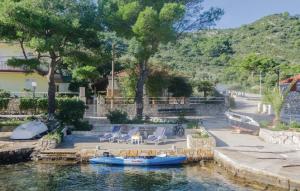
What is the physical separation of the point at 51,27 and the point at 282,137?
15.4 m

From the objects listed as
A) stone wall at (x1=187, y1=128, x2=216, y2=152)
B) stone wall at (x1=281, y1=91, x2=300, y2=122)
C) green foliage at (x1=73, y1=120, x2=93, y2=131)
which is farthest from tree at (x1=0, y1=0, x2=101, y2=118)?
stone wall at (x1=281, y1=91, x2=300, y2=122)

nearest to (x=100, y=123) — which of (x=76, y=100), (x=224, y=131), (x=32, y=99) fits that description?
(x=76, y=100)

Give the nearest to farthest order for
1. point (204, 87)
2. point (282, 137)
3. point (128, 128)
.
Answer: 1. point (282, 137)
2. point (128, 128)
3. point (204, 87)

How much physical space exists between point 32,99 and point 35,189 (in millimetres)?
18649

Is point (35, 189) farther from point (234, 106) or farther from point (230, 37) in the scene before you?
point (230, 37)

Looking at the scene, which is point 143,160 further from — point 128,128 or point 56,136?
point 128,128

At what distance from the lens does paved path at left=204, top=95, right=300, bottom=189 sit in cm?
1944

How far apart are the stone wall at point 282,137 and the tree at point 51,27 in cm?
1267

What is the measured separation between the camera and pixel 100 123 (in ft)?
112

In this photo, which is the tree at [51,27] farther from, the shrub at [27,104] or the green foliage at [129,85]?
the green foliage at [129,85]

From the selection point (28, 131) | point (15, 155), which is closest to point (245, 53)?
point (28, 131)

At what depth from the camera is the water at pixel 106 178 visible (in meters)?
19.5

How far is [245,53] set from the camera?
98125mm

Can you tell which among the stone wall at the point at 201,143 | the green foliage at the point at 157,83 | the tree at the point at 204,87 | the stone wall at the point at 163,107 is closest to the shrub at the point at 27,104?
the stone wall at the point at 163,107
